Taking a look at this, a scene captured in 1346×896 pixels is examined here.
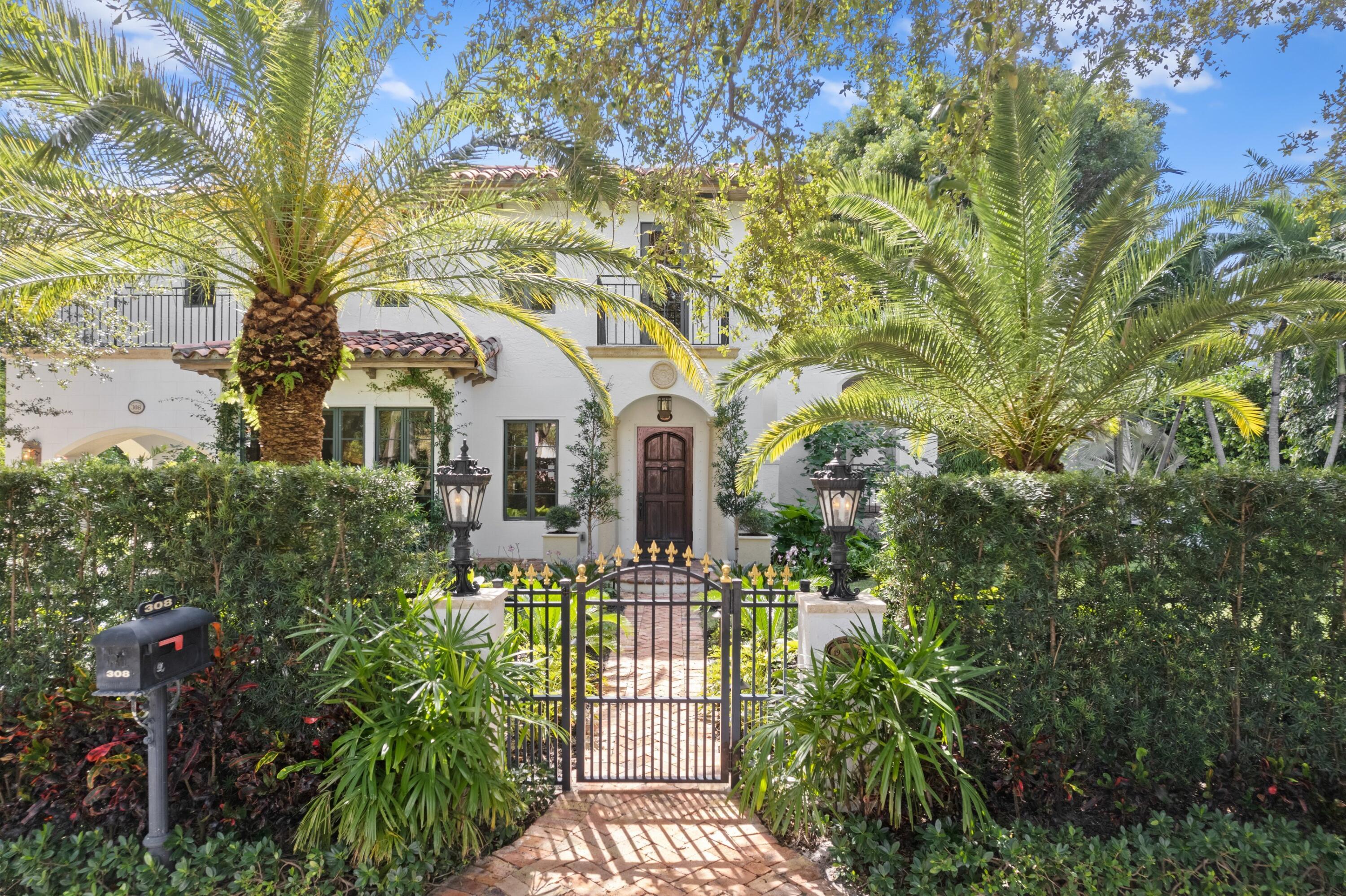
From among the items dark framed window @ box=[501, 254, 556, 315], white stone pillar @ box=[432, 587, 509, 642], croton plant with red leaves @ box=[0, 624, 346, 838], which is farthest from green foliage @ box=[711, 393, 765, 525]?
croton plant with red leaves @ box=[0, 624, 346, 838]

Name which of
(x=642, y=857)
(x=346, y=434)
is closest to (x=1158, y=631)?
(x=642, y=857)

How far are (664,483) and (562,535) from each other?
8.51 ft

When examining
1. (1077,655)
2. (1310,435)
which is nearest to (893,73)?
(1077,655)

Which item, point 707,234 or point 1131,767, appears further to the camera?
point 707,234

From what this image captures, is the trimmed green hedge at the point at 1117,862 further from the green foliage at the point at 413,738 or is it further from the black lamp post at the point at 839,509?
the green foliage at the point at 413,738

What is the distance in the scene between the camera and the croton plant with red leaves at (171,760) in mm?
3912

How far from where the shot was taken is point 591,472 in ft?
45.0

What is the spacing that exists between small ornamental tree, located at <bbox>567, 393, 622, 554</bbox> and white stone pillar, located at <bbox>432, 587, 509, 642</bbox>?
8370 millimetres

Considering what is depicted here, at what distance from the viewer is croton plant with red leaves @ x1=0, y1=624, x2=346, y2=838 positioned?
3912 millimetres

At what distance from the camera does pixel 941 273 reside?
5566mm

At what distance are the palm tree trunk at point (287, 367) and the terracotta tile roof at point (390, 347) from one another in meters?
5.36

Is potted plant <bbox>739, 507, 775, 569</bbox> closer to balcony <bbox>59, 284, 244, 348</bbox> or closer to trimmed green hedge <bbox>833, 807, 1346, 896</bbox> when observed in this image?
trimmed green hedge <bbox>833, 807, 1346, 896</bbox>

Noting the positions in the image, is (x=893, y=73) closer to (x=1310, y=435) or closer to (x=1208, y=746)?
(x=1208, y=746)

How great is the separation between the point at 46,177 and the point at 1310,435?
812 inches
